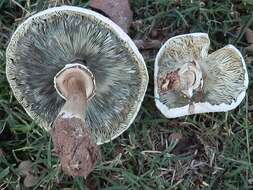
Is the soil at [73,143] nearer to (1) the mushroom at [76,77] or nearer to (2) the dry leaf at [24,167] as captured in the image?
(1) the mushroom at [76,77]

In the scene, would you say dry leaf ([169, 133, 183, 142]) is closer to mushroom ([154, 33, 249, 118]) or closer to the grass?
the grass

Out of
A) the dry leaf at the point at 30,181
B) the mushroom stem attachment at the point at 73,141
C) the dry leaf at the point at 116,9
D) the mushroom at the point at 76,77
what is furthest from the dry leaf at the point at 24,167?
the dry leaf at the point at 116,9

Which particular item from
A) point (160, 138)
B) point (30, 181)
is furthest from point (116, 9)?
point (30, 181)

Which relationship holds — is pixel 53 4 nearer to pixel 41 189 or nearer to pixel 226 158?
pixel 41 189

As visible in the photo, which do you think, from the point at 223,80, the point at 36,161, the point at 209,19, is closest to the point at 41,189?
the point at 36,161

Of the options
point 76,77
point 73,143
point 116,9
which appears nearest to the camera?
point 73,143

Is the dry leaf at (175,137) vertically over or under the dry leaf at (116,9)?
under

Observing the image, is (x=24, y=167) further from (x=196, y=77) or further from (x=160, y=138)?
(x=196, y=77)
